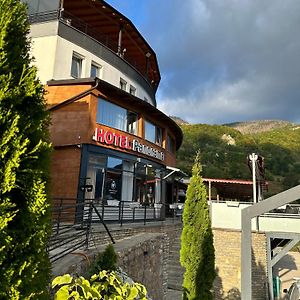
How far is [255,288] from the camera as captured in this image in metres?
13.6

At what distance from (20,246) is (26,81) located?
1685mm

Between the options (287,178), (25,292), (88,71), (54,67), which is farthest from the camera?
(287,178)

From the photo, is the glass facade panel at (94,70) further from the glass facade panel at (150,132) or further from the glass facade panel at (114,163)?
the glass facade panel at (114,163)

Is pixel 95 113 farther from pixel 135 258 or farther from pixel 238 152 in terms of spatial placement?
pixel 238 152

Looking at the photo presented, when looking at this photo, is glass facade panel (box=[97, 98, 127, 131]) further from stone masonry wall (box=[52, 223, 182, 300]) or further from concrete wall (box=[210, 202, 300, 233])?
concrete wall (box=[210, 202, 300, 233])

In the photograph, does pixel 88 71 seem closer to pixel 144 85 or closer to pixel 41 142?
pixel 144 85

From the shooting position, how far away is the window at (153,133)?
18.1 meters

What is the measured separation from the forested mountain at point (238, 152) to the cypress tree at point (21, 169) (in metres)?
41.8

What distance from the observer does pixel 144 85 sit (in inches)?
906

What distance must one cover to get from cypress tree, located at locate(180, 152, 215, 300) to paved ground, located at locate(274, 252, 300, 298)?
11668mm

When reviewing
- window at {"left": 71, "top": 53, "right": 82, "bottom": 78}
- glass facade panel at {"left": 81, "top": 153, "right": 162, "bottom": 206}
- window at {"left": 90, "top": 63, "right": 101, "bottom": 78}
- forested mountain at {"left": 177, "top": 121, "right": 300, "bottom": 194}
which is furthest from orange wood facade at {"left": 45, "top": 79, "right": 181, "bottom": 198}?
forested mountain at {"left": 177, "top": 121, "right": 300, "bottom": 194}

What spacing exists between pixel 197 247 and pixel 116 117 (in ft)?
29.2

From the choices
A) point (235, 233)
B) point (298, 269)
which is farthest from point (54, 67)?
point (298, 269)

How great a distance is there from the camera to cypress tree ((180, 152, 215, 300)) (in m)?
8.51
